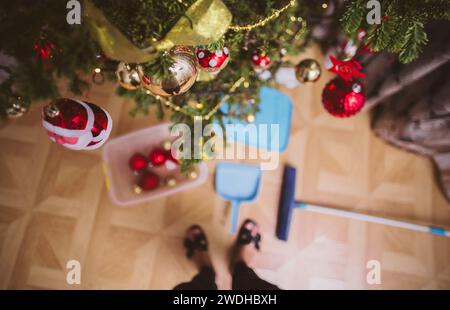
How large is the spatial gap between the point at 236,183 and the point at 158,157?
344mm

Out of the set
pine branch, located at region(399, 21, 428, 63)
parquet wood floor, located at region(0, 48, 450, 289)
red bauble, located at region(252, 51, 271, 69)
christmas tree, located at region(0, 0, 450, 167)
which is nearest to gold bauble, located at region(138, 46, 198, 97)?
christmas tree, located at region(0, 0, 450, 167)

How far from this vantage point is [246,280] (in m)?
1.24

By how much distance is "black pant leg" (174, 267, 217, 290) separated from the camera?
1244 millimetres

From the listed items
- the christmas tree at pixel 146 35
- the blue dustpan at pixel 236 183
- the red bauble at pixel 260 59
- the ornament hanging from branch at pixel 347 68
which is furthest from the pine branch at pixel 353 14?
the blue dustpan at pixel 236 183

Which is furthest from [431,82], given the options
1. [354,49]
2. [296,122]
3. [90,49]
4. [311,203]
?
[90,49]

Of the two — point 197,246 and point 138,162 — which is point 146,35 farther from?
point 197,246

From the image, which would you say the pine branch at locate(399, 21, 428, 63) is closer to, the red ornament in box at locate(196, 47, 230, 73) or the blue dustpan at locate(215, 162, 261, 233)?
the red ornament in box at locate(196, 47, 230, 73)

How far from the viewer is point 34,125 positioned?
1445 mm

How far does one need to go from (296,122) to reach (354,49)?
17.2 inches

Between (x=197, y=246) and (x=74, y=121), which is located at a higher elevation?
(x=74, y=121)

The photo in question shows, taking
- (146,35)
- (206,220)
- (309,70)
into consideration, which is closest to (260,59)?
(309,70)

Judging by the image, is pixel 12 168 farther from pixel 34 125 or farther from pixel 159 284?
pixel 159 284

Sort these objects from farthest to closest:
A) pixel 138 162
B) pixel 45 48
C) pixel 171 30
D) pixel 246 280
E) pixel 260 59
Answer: pixel 138 162 < pixel 246 280 < pixel 260 59 < pixel 45 48 < pixel 171 30
